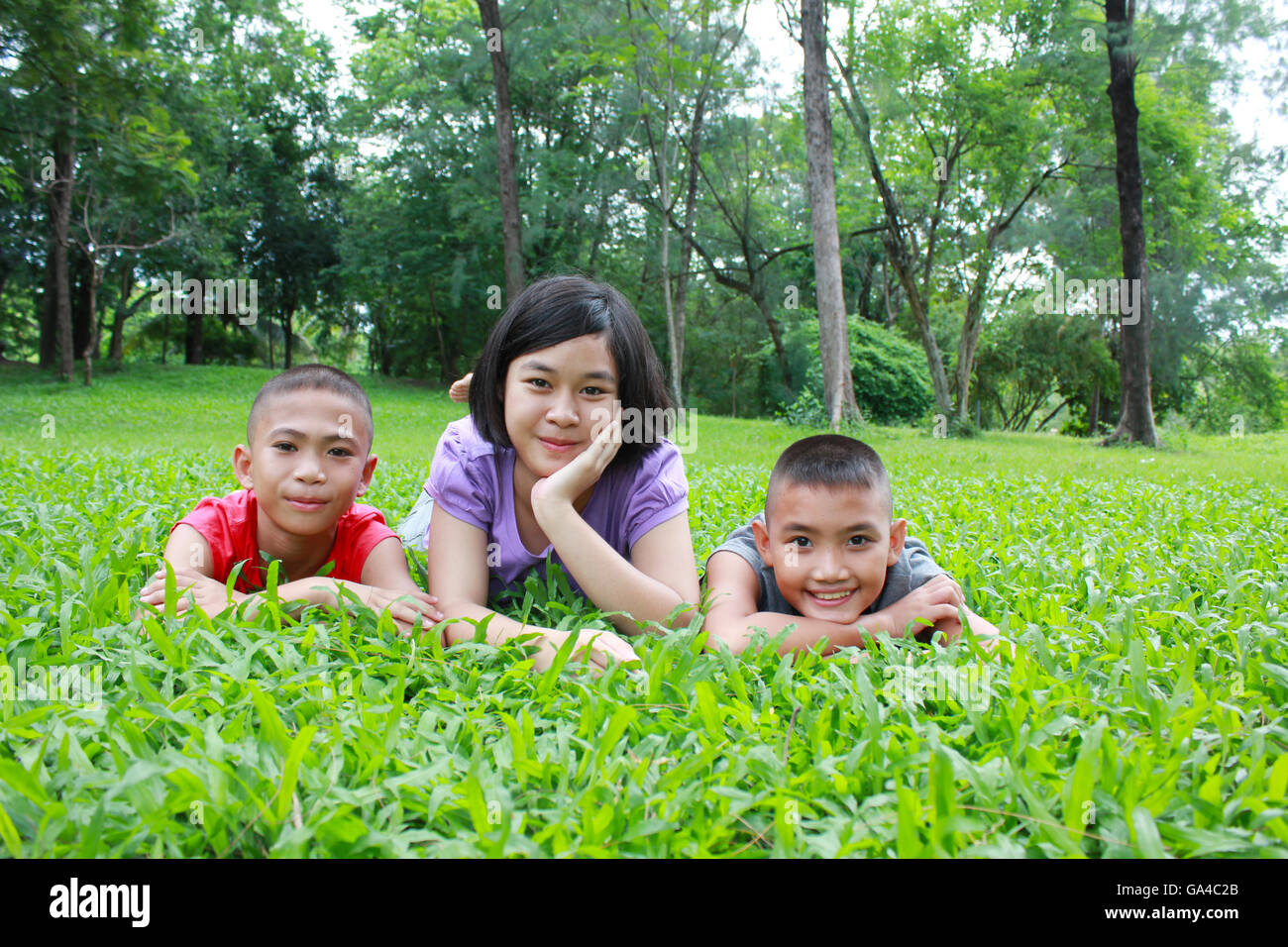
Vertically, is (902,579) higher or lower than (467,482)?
lower

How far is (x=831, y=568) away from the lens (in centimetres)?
218

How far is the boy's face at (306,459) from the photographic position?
2406 millimetres

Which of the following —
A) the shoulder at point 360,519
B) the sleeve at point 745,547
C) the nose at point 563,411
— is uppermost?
the nose at point 563,411

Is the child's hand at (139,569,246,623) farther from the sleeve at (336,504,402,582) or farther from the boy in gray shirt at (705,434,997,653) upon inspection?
the boy in gray shirt at (705,434,997,653)

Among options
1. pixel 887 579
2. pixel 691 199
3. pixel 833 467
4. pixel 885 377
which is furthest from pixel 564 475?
pixel 885 377

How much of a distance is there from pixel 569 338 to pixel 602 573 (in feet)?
2.07

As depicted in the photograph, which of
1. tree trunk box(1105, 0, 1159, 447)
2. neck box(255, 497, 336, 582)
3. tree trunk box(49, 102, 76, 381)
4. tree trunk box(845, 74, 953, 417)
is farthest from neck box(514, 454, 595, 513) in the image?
tree trunk box(845, 74, 953, 417)

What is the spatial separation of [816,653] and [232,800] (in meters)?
1.27

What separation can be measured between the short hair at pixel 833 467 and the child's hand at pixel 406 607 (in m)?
0.94

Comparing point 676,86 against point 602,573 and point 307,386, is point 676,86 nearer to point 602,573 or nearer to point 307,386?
point 307,386

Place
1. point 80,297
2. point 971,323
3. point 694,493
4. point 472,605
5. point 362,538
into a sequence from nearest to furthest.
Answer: point 472,605, point 362,538, point 694,493, point 971,323, point 80,297

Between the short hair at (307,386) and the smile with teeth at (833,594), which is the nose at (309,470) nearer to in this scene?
the short hair at (307,386)

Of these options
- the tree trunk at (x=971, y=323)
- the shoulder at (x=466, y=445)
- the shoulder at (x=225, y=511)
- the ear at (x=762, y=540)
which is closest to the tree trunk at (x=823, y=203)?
the tree trunk at (x=971, y=323)
